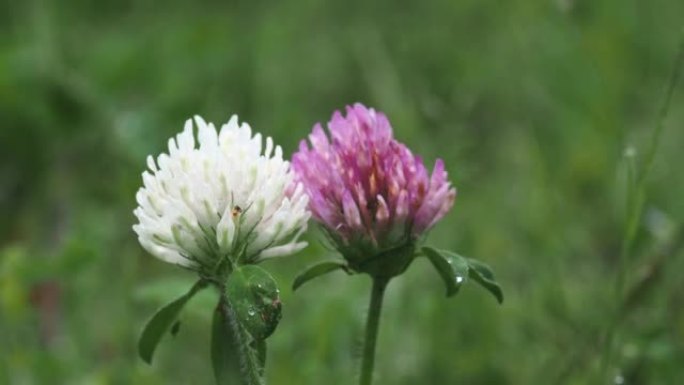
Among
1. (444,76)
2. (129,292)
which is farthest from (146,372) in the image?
(444,76)

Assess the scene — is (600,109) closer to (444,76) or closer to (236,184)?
(444,76)

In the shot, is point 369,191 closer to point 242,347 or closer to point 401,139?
point 242,347

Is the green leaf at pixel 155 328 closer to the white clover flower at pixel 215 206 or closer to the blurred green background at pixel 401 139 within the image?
the white clover flower at pixel 215 206

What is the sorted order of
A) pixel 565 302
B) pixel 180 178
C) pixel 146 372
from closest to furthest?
pixel 180 178, pixel 146 372, pixel 565 302

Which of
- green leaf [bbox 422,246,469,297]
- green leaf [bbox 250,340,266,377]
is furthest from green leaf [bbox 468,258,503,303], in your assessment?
green leaf [bbox 250,340,266,377]

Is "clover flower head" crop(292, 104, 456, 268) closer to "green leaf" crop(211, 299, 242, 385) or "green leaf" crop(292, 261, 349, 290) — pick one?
"green leaf" crop(292, 261, 349, 290)

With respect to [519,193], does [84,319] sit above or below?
above

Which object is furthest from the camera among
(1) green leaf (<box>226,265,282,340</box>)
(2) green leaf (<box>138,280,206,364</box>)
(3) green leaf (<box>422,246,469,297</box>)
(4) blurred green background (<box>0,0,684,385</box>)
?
(4) blurred green background (<box>0,0,684,385</box>)
